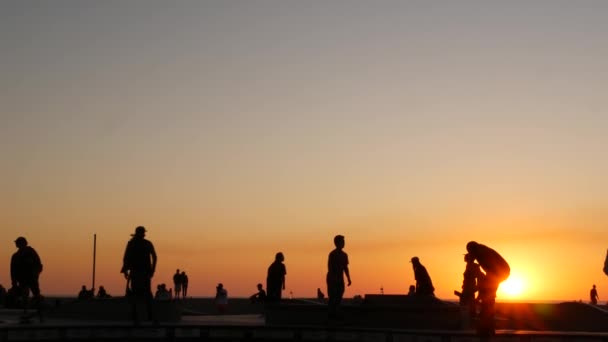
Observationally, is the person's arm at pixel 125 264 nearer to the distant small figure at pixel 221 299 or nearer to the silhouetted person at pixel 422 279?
the silhouetted person at pixel 422 279

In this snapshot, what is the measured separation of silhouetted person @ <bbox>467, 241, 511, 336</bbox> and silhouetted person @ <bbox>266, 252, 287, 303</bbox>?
9429mm

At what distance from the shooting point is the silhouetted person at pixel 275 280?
23703 mm

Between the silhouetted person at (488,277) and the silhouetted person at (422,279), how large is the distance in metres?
7.18

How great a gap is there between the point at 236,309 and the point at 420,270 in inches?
797

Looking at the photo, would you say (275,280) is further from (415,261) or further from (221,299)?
(221,299)

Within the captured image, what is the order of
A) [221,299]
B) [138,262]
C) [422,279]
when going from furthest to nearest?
[221,299] → [422,279] → [138,262]

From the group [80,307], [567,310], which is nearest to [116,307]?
[80,307]

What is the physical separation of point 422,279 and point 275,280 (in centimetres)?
420

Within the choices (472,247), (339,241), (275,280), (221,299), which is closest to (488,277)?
(472,247)

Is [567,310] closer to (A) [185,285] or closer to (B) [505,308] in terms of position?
(B) [505,308]

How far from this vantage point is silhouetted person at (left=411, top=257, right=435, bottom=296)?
22.3m

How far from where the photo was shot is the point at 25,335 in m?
15.1

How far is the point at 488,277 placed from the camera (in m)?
15.0

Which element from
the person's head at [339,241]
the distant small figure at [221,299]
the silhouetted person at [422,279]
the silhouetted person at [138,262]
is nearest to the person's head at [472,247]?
the person's head at [339,241]
